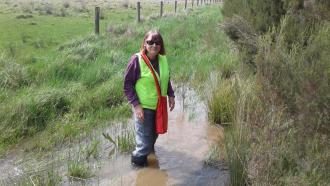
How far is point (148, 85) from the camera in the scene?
518 centimetres

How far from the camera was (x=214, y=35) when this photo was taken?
14.1m

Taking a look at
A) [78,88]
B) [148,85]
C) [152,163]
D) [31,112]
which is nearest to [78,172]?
[152,163]

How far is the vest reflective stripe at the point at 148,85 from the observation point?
5141mm

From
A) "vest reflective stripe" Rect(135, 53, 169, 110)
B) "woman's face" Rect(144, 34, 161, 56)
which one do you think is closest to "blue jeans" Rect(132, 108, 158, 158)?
"vest reflective stripe" Rect(135, 53, 169, 110)

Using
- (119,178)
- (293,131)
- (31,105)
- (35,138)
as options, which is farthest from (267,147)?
(31,105)

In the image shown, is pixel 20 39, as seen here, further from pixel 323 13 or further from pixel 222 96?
pixel 323 13

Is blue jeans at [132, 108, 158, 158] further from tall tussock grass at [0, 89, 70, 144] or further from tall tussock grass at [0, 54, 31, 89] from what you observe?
tall tussock grass at [0, 54, 31, 89]

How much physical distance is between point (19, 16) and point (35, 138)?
2154 cm

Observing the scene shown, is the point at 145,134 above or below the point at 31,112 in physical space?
above

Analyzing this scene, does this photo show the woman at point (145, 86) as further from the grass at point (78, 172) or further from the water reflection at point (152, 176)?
the grass at point (78, 172)

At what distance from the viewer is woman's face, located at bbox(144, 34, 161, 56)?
5047 mm

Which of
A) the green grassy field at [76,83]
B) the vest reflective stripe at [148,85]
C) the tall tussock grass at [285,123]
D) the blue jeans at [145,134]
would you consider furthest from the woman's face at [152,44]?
the green grassy field at [76,83]

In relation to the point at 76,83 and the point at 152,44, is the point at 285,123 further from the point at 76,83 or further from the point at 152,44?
the point at 76,83

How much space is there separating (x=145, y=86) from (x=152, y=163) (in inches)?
40.6
